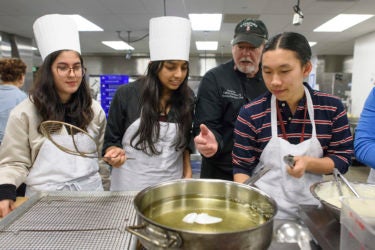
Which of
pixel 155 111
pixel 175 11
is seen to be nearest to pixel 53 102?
pixel 155 111

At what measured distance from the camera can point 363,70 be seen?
292 inches

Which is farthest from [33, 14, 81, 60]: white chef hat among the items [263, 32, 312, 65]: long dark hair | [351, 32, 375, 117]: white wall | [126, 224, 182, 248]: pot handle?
[351, 32, 375, 117]: white wall

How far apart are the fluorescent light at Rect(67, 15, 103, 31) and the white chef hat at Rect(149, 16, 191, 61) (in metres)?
4.74

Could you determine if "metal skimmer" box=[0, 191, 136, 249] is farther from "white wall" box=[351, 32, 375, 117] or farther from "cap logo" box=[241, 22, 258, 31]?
"white wall" box=[351, 32, 375, 117]

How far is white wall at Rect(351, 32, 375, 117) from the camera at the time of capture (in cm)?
710

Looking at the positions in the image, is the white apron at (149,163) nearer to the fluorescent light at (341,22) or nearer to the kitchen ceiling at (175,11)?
the kitchen ceiling at (175,11)

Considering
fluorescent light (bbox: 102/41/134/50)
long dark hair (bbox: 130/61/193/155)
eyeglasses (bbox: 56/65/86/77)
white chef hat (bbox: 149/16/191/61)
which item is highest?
fluorescent light (bbox: 102/41/134/50)

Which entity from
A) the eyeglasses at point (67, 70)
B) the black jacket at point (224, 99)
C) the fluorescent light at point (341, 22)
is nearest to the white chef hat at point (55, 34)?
the eyeglasses at point (67, 70)

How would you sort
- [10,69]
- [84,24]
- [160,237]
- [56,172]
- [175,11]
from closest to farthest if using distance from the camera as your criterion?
[160,237]
[56,172]
[10,69]
[175,11]
[84,24]

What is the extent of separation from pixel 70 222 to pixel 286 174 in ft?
2.57

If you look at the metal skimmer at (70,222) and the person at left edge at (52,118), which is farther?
the person at left edge at (52,118)

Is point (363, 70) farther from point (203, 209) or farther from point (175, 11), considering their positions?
point (203, 209)

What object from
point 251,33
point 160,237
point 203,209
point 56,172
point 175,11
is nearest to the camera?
point 160,237

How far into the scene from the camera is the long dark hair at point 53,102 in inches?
53.6
